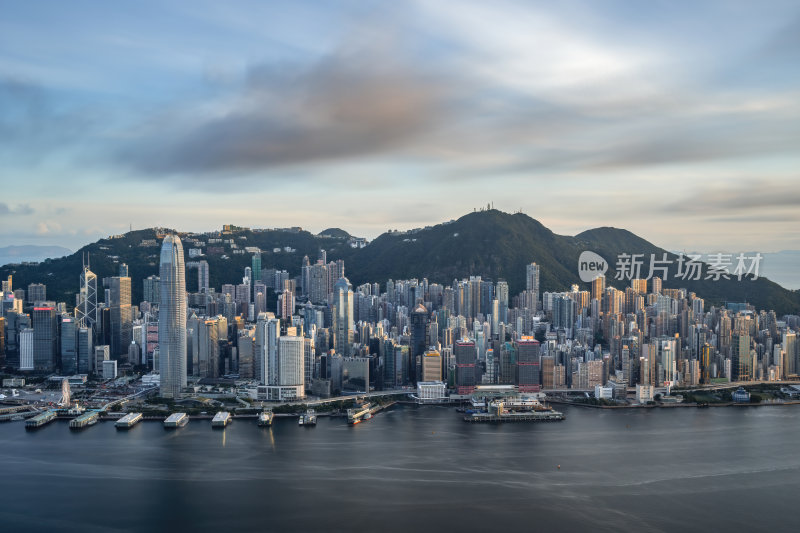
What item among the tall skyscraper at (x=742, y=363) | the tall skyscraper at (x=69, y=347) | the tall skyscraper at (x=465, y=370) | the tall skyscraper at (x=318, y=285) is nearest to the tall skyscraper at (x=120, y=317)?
the tall skyscraper at (x=69, y=347)

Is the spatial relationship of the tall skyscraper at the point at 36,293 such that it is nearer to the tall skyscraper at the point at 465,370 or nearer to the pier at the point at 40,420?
the pier at the point at 40,420

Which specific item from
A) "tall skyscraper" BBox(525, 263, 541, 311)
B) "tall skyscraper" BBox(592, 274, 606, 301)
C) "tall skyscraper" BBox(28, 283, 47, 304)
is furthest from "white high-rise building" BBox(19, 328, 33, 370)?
"tall skyscraper" BBox(592, 274, 606, 301)

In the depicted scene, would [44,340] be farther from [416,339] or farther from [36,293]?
[416,339]

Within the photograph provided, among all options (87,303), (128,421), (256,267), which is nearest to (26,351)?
(87,303)

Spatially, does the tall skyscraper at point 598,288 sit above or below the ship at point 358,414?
above

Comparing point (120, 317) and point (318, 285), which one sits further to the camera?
point (318, 285)

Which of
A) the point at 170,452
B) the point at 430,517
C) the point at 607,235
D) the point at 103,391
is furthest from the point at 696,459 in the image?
the point at 607,235
